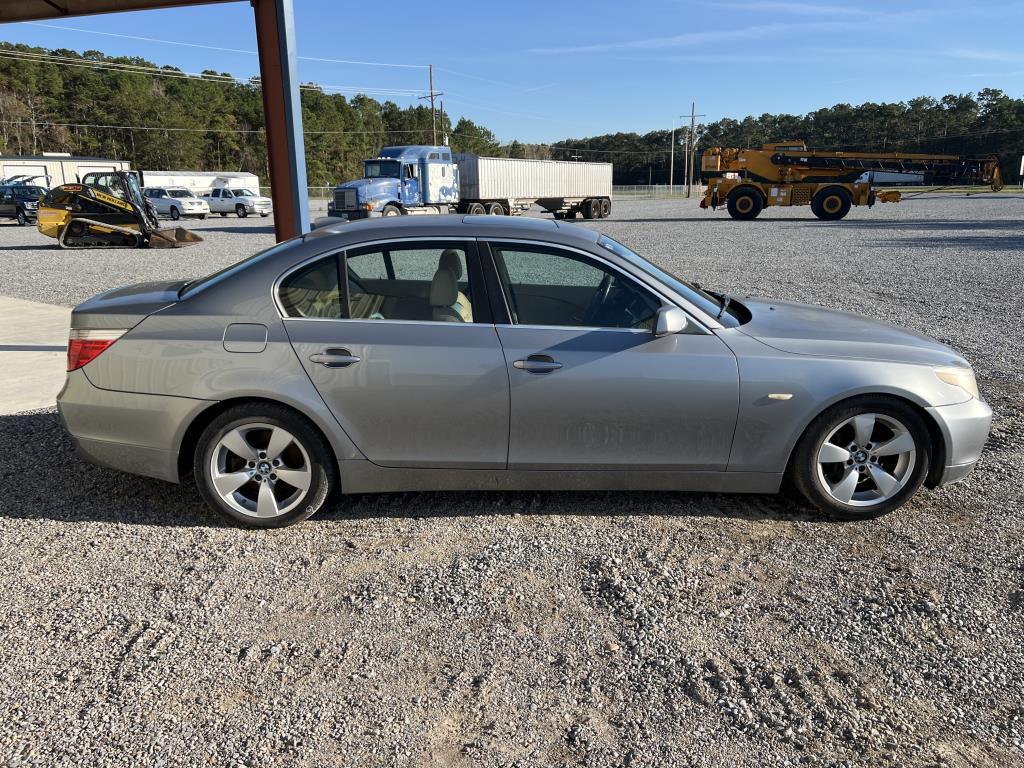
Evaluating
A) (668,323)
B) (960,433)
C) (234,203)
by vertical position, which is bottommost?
(960,433)

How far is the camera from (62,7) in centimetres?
935

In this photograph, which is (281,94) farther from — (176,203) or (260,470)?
(176,203)

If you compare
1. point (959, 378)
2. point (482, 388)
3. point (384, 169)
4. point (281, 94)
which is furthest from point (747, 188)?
point (482, 388)

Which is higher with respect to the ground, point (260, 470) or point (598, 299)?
point (598, 299)

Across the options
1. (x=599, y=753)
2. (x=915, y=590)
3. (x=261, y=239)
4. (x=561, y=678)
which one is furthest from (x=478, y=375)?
(x=261, y=239)

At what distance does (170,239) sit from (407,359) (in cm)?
2029

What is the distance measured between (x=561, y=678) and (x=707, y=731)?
0.54 m

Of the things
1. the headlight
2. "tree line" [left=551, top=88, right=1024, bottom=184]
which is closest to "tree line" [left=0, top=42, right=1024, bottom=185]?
"tree line" [left=551, top=88, right=1024, bottom=184]

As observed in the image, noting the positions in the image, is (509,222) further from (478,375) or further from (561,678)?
(561,678)

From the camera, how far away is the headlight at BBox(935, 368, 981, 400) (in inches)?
152

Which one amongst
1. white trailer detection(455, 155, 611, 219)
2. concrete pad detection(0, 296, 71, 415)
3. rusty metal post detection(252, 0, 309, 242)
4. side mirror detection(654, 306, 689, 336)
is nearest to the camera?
side mirror detection(654, 306, 689, 336)

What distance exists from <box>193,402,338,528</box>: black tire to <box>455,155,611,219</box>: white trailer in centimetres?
2861

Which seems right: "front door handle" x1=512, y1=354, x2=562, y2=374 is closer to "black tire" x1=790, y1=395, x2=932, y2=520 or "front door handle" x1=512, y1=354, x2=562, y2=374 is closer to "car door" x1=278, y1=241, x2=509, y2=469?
"car door" x1=278, y1=241, x2=509, y2=469

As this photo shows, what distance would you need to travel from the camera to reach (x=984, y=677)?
8.95 feet
